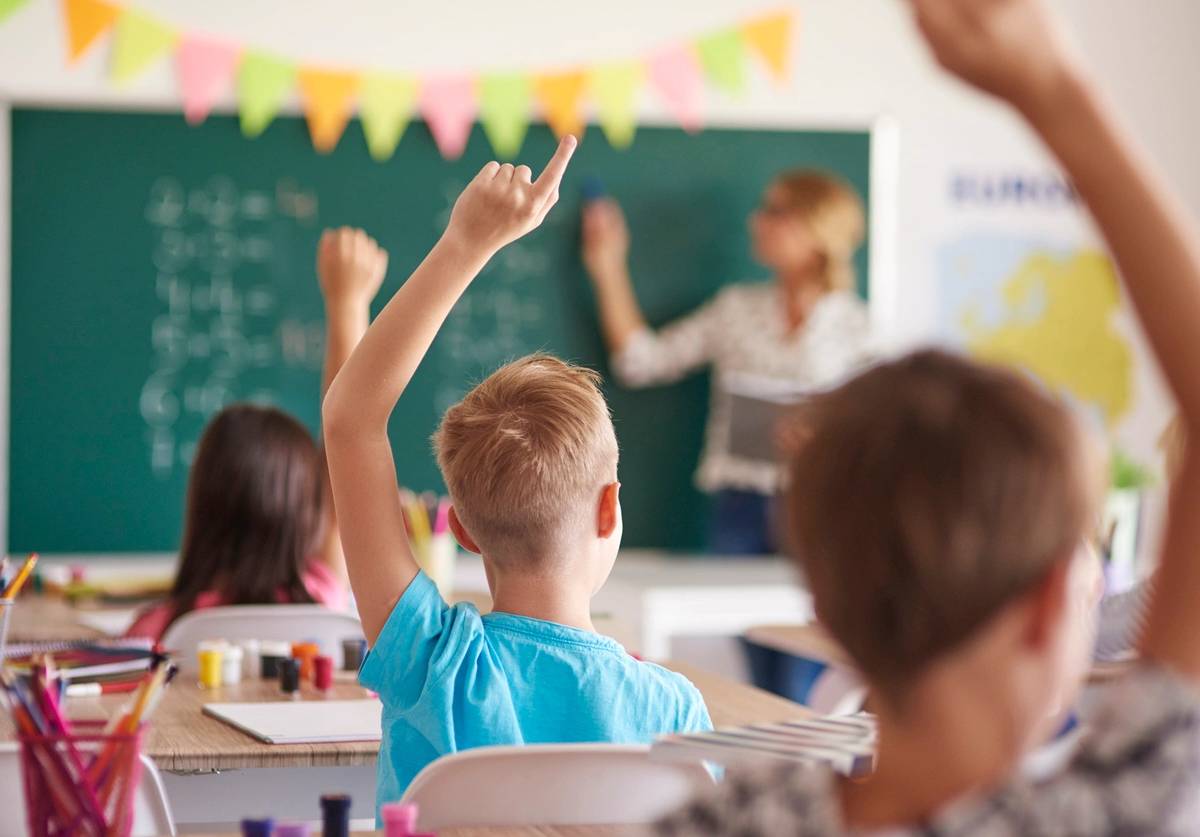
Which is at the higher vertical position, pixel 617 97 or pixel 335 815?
pixel 617 97

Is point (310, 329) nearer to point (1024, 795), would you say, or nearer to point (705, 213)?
point (705, 213)

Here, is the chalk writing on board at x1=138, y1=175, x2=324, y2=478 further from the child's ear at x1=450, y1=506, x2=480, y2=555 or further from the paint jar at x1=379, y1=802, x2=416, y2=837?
the paint jar at x1=379, y1=802, x2=416, y2=837

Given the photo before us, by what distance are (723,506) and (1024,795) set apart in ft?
14.2

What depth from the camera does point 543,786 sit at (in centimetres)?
128

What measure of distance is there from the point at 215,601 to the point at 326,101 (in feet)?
8.54

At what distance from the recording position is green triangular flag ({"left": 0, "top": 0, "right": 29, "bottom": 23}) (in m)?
4.62

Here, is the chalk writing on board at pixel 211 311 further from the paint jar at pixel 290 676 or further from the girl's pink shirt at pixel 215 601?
the paint jar at pixel 290 676

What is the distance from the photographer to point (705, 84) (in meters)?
5.17

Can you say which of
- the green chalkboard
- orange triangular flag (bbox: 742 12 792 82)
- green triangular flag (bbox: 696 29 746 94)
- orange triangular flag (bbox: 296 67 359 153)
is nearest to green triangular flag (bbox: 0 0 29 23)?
the green chalkboard

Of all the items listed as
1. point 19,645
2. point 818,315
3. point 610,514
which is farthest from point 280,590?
point 818,315

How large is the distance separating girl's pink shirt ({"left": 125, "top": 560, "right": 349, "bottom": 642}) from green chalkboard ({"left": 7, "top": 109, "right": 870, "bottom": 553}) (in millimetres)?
2063

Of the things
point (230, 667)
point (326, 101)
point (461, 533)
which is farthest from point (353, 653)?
point (326, 101)

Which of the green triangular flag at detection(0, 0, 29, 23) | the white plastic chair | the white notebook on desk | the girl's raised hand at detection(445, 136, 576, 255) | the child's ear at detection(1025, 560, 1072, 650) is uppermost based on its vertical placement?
the green triangular flag at detection(0, 0, 29, 23)

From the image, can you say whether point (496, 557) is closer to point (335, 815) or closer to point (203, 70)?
point (335, 815)
